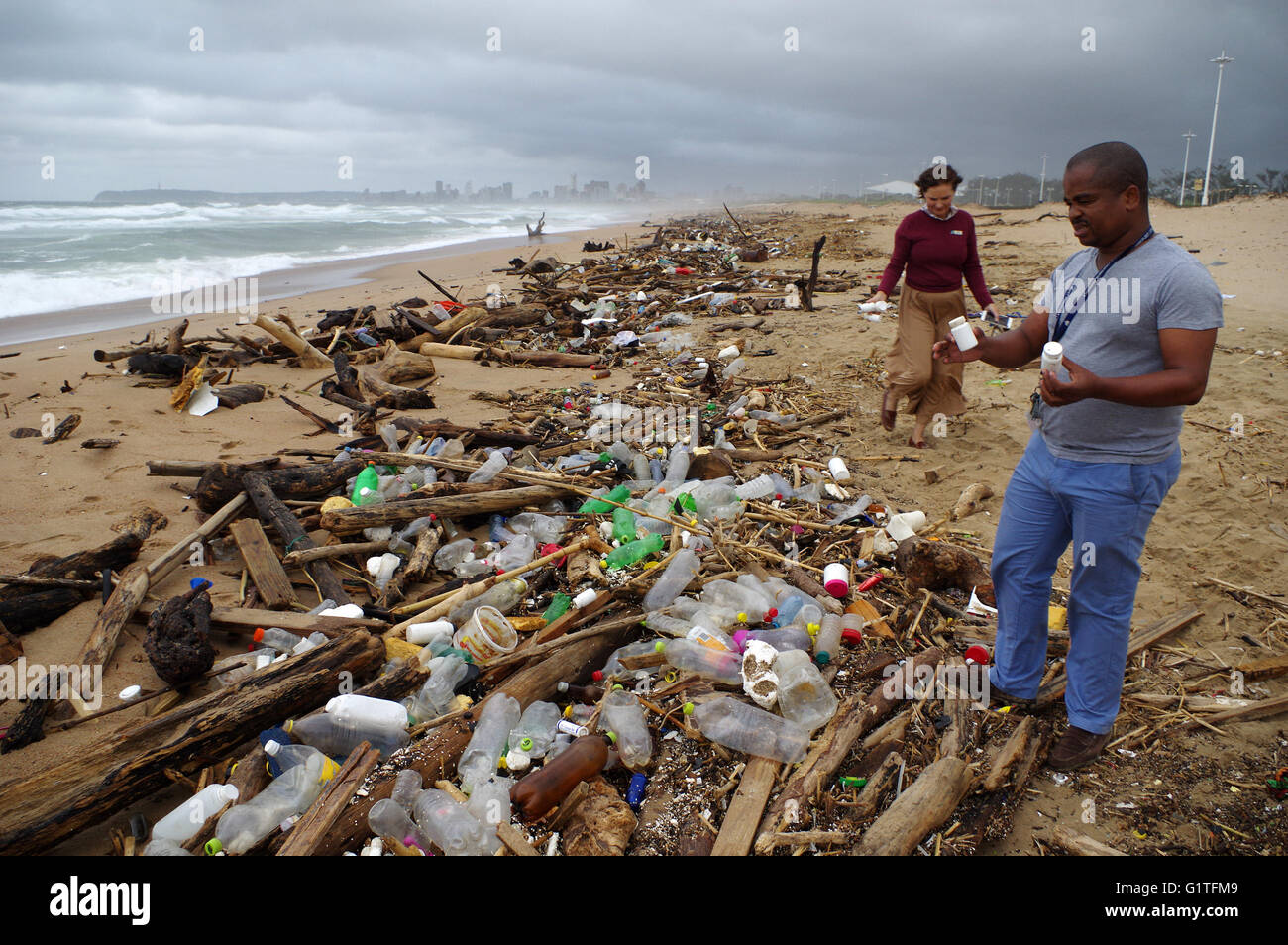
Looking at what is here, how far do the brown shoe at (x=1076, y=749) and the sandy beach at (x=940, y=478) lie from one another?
72mm

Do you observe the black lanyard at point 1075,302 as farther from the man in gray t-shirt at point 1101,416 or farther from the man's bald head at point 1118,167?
the man's bald head at point 1118,167

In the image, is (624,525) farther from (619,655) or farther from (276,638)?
(276,638)

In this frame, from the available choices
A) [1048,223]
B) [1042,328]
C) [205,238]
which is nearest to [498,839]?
[1042,328]

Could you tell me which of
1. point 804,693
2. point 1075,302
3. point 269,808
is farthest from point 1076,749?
point 269,808

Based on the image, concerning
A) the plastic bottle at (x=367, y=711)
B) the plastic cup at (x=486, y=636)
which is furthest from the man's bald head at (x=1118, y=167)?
the plastic bottle at (x=367, y=711)

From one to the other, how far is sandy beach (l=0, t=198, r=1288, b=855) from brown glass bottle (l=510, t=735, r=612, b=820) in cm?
145

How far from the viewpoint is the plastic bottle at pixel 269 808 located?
2.49 metres

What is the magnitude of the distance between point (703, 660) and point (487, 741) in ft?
3.35

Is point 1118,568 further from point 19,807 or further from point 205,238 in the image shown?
point 205,238

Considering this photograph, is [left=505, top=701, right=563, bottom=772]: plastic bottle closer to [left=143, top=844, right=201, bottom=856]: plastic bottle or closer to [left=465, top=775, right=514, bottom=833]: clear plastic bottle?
[left=465, top=775, right=514, bottom=833]: clear plastic bottle

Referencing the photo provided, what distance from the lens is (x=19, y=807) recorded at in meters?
2.46

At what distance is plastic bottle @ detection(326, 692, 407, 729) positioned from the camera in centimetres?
297
